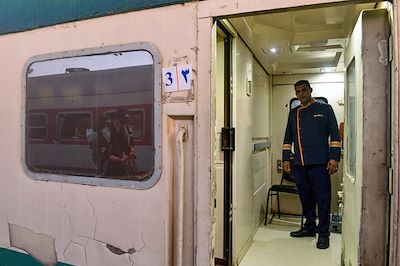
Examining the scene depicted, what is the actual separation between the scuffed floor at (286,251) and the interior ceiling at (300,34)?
6.33ft

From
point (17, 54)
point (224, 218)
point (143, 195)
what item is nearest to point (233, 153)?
point (224, 218)

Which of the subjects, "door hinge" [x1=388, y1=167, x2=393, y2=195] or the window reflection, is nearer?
"door hinge" [x1=388, y1=167, x2=393, y2=195]

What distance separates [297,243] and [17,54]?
2975 mm

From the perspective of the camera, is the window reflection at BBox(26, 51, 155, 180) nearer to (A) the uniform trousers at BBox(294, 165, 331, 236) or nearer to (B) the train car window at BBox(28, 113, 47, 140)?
(B) the train car window at BBox(28, 113, 47, 140)

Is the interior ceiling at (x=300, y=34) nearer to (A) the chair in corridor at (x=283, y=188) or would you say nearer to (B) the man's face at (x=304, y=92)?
(B) the man's face at (x=304, y=92)

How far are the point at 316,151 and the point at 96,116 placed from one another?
7.05 ft

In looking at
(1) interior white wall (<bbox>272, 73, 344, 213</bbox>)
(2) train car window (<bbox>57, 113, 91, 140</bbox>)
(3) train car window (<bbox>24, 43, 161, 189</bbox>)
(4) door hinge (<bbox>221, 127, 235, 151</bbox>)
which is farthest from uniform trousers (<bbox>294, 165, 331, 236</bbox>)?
(2) train car window (<bbox>57, 113, 91, 140</bbox>)

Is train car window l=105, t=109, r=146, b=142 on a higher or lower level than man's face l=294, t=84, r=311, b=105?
lower

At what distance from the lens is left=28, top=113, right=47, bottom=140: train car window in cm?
208

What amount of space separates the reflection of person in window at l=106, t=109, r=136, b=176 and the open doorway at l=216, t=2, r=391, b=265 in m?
0.93

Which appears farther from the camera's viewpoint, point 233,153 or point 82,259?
point 233,153

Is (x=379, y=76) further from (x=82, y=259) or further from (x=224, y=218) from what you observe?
(x=82, y=259)

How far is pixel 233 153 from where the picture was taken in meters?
2.52

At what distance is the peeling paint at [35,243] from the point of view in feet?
6.64
